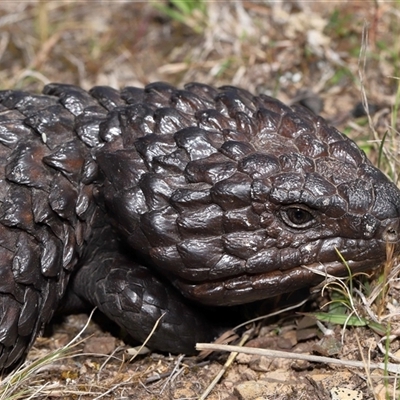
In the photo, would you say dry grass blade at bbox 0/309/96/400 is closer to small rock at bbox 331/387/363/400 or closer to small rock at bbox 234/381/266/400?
small rock at bbox 234/381/266/400

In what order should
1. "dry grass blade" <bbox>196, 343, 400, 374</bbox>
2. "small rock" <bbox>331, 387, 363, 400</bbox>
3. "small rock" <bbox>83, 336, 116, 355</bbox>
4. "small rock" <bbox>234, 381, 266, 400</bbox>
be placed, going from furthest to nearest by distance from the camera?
1. "small rock" <bbox>83, 336, 116, 355</bbox>
2. "small rock" <bbox>234, 381, 266, 400</bbox>
3. "small rock" <bbox>331, 387, 363, 400</bbox>
4. "dry grass blade" <bbox>196, 343, 400, 374</bbox>

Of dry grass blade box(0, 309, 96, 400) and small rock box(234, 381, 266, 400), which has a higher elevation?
dry grass blade box(0, 309, 96, 400)

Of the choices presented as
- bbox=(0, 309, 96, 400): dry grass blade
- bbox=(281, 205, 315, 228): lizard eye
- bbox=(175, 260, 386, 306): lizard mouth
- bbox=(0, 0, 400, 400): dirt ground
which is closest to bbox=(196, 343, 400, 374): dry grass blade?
bbox=(0, 0, 400, 400): dirt ground

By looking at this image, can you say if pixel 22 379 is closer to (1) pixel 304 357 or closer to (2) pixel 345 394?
(1) pixel 304 357

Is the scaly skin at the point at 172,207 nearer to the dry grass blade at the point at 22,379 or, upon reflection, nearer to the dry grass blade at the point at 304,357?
the dry grass blade at the point at 22,379

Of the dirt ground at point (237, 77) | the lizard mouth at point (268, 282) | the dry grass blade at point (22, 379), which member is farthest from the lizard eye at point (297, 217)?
the dry grass blade at point (22, 379)

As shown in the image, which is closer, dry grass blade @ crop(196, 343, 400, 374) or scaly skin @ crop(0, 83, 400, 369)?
dry grass blade @ crop(196, 343, 400, 374)
